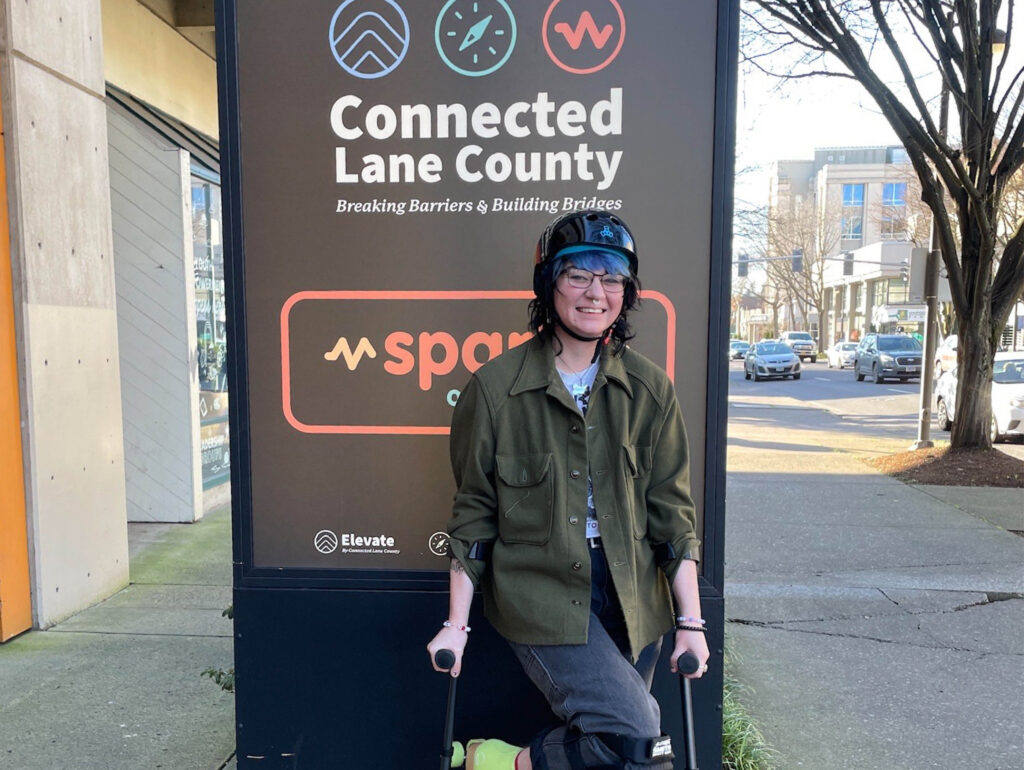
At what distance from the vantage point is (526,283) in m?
2.58

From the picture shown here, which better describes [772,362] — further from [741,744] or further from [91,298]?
[741,744]

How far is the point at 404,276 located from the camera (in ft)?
8.48

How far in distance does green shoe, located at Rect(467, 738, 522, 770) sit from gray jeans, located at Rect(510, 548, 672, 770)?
0.33ft

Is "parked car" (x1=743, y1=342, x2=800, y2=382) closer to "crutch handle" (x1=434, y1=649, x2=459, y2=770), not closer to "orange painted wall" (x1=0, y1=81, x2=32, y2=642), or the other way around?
"orange painted wall" (x1=0, y1=81, x2=32, y2=642)

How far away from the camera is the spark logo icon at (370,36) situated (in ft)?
8.24

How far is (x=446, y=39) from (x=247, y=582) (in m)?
1.89

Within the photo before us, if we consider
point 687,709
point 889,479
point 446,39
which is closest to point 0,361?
point 446,39

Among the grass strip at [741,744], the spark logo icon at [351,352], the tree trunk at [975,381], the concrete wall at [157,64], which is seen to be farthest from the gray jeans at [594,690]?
the tree trunk at [975,381]

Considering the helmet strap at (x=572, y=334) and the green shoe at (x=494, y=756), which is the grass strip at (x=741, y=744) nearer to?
the green shoe at (x=494, y=756)

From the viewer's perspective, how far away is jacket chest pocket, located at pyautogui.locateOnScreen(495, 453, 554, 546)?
205 centimetres

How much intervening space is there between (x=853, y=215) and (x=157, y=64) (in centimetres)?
7299

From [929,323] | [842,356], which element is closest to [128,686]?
[929,323]

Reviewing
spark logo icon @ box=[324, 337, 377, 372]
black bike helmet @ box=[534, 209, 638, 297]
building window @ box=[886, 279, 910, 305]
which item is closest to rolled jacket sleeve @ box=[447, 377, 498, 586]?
black bike helmet @ box=[534, 209, 638, 297]

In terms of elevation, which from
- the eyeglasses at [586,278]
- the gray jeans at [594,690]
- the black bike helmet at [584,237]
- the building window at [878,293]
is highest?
the building window at [878,293]
